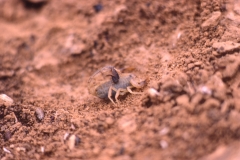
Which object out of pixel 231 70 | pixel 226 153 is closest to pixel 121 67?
pixel 231 70

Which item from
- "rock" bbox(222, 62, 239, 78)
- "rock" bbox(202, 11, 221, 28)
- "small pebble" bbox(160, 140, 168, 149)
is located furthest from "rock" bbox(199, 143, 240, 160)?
"rock" bbox(202, 11, 221, 28)

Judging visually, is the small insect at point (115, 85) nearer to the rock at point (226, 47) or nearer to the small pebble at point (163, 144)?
the rock at point (226, 47)

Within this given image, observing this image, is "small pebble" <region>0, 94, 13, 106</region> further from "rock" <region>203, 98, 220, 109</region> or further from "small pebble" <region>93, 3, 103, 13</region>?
"rock" <region>203, 98, 220, 109</region>

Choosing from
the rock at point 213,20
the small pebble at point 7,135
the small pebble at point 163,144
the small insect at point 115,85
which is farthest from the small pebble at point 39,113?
the rock at point 213,20

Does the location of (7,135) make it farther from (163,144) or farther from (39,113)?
(163,144)

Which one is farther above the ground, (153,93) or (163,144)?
(153,93)

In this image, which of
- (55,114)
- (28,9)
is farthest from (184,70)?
(28,9)
